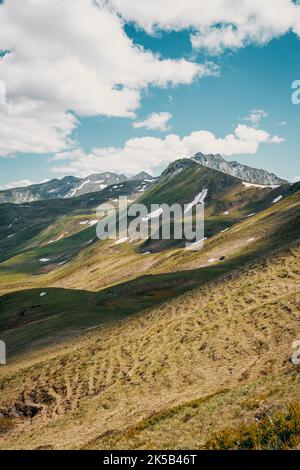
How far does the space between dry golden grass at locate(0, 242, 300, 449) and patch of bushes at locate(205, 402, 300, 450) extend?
142 centimetres

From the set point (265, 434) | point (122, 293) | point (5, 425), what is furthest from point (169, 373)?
point (122, 293)

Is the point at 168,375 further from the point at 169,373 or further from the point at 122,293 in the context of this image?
the point at 122,293

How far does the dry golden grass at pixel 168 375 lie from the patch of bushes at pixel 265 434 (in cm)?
142

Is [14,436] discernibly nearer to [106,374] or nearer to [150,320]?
[106,374]

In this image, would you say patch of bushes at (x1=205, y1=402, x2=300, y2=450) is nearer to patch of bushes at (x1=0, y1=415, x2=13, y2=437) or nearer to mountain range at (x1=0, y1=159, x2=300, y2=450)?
mountain range at (x1=0, y1=159, x2=300, y2=450)

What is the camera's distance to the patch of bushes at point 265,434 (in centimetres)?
1459

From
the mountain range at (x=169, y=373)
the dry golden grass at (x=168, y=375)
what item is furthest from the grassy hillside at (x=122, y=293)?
the dry golden grass at (x=168, y=375)

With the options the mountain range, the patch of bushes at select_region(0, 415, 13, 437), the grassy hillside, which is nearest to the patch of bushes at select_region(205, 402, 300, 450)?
the mountain range

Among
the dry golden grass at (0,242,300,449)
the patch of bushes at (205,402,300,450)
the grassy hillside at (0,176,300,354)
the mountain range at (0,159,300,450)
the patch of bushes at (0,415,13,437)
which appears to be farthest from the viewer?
the grassy hillside at (0,176,300,354)

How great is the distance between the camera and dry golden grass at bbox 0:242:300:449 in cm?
2228

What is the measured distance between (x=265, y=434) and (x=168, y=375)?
18.0m

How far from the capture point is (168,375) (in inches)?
1298

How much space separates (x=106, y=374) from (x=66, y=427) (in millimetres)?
9018
